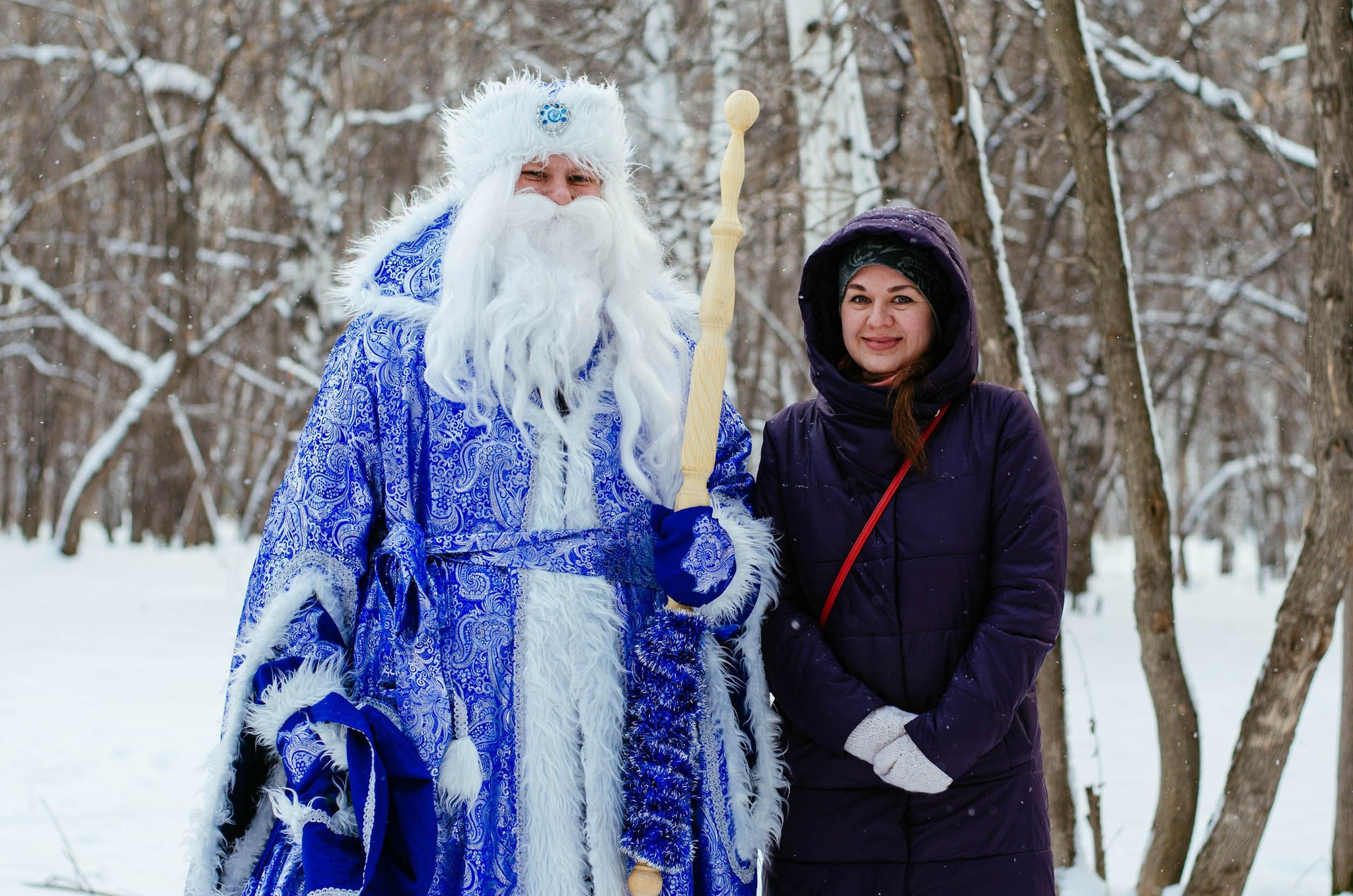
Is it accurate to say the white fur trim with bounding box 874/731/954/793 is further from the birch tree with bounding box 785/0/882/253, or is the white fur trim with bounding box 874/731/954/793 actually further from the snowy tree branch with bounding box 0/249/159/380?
the snowy tree branch with bounding box 0/249/159/380

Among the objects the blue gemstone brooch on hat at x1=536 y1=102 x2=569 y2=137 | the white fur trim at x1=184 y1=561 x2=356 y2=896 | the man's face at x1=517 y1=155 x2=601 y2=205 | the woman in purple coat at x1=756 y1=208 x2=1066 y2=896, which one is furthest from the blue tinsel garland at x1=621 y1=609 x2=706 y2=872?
the blue gemstone brooch on hat at x1=536 y1=102 x2=569 y2=137

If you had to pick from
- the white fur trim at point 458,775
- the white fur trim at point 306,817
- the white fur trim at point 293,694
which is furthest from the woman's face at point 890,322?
the white fur trim at point 306,817

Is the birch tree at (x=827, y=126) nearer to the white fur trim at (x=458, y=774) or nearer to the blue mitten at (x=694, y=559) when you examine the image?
the blue mitten at (x=694, y=559)

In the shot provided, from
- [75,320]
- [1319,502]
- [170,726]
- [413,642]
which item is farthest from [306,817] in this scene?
[75,320]

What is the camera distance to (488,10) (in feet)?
25.5

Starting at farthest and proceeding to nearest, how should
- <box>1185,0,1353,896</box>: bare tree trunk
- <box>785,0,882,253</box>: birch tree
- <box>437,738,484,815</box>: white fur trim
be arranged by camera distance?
<box>785,0,882,253</box>: birch tree < <box>1185,0,1353,896</box>: bare tree trunk < <box>437,738,484,815</box>: white fur trim

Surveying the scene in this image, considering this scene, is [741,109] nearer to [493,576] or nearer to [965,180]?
[493,576]

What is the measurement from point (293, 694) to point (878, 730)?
3.30 ft

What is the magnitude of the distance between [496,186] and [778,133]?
4211mm

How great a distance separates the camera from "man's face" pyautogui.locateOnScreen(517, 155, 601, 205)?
→ 245 cm

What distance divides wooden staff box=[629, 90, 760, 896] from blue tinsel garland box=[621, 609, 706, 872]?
0.25m

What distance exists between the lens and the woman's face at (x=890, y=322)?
229 cm

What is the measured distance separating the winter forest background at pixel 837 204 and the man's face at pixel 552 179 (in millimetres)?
1442

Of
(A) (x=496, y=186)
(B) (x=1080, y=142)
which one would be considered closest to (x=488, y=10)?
(B) (x=1080, y=142)
